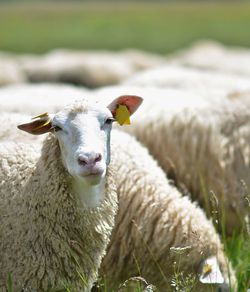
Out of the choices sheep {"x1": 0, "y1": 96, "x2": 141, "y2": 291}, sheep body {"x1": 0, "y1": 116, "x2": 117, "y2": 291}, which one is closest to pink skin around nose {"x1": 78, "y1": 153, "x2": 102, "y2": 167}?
sheep {"x1": 0, "y1": 96, "x2": 141, "y2": 291}

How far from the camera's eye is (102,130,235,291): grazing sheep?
17.1 ft

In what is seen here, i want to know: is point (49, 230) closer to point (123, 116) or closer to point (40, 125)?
point (40, 125)

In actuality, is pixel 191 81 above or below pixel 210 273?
below

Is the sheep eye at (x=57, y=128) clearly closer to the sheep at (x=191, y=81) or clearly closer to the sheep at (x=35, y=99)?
the sheep at (x=35, y=99)

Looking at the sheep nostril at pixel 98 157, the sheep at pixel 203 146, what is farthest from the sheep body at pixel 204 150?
the sheep nostril at pixel 98 157

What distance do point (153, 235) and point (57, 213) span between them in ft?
2.73

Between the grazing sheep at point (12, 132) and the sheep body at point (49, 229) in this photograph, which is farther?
the grazing sheep at point (12, 132)

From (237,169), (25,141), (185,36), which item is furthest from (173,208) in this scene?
(185,36)

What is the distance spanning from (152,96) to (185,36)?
17802 millimetres

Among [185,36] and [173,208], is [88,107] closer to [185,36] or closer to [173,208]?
[173,208]

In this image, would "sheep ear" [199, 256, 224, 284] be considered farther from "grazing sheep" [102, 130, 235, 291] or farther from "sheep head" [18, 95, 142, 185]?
"sheep head" [18, 95, 142, 185]

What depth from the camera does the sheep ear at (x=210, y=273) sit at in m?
5.05

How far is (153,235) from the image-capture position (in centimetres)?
529

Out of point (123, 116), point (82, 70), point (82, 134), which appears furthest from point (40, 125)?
point (82, 70)
